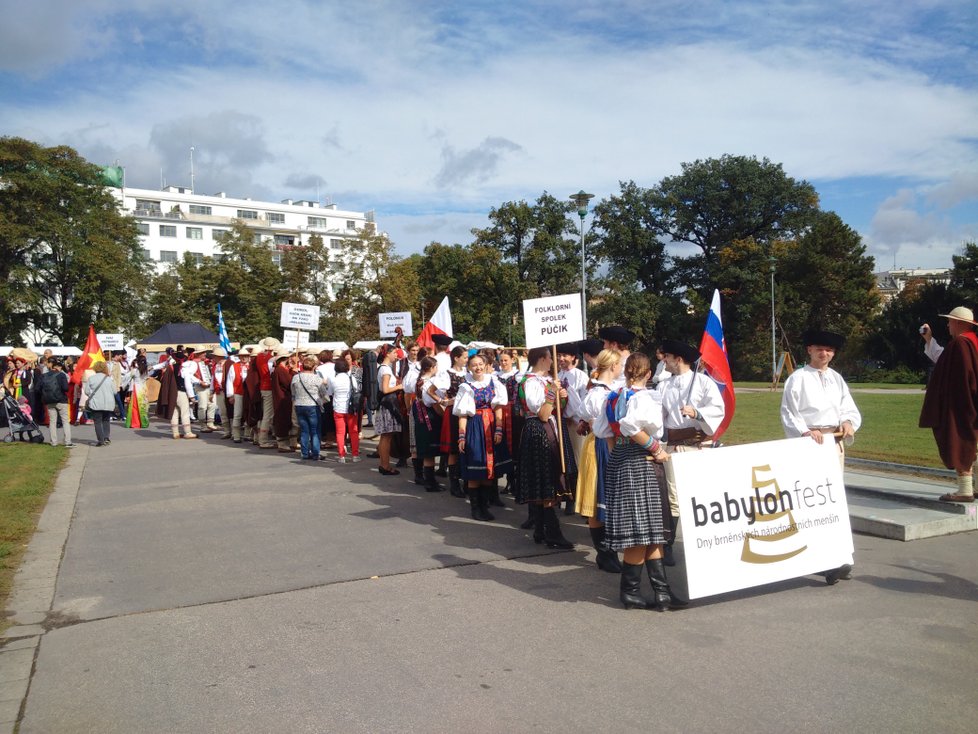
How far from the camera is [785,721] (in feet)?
13.4

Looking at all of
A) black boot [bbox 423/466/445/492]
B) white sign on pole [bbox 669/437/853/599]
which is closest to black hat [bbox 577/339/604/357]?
white sign on pole [bbox 669/437/853/599]

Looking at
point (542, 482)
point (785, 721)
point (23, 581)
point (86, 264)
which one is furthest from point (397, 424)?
point (86, 264)

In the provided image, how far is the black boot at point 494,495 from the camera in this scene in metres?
9.87

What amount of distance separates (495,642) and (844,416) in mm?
3701

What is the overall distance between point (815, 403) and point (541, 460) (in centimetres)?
251

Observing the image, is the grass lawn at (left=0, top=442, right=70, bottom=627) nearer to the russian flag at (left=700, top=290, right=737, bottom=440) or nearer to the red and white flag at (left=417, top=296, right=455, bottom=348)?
the russian flag at (left=700, top=290, right=737, bottom=440)

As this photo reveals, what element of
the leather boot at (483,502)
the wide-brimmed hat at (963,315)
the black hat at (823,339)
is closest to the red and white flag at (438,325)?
the leather boot at (483,502)

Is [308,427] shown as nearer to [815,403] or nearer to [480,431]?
[480,431]

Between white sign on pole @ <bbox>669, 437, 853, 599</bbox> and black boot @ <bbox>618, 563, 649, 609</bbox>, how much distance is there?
0.39m

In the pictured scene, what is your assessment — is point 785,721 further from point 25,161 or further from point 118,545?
point 25,161

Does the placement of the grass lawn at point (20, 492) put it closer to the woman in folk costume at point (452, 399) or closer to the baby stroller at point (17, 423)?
the baby stroller at point (17, 423)

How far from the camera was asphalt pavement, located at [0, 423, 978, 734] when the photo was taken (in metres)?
4.25

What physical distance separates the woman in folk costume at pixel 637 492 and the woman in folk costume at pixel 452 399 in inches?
187

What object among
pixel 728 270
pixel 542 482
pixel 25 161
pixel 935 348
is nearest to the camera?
Result: pixel 542 482
